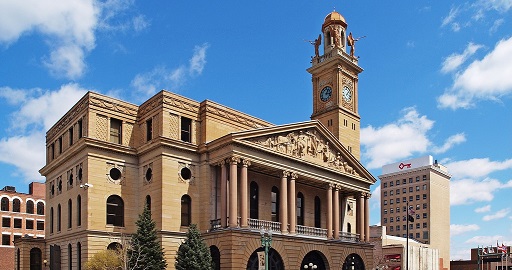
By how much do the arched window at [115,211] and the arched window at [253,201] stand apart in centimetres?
1221

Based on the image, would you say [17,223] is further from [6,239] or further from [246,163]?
[246,163]

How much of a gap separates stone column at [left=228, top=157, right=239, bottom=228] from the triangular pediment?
2305 mm

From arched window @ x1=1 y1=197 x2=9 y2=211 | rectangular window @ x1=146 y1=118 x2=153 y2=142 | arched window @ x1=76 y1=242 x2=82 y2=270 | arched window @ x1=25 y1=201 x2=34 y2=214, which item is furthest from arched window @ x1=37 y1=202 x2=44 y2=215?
rectangular window @ x1=146 y1=118 x2=153 y2=142

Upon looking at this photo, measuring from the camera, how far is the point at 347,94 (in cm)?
7412

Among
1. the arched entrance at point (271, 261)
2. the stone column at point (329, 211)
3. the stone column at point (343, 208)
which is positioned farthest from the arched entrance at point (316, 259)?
the stone column at point (343, 208)

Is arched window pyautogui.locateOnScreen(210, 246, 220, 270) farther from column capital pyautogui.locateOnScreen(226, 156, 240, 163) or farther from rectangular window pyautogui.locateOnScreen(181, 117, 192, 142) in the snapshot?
rectangular window pyautogui.locateOnScreen(181, 117, 192, 142)

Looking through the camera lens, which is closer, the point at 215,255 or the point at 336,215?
the point at 215,255

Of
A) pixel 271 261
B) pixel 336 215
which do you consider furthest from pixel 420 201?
pixel 271 261

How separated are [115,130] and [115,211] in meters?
7.69

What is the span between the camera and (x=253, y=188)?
172 feet

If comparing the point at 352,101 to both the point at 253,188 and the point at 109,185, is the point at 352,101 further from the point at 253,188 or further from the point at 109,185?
the point at 109,185

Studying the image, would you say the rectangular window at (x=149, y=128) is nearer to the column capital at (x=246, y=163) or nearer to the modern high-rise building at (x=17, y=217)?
the column capital at (x=246, y=163)

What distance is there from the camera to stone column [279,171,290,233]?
Result: 4975 centimetres

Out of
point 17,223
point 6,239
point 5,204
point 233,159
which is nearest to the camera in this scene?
point 233,159
